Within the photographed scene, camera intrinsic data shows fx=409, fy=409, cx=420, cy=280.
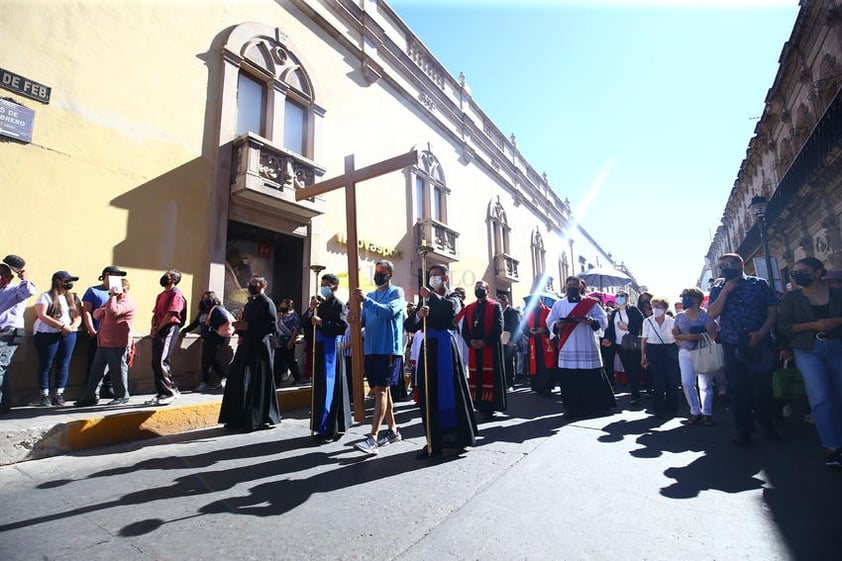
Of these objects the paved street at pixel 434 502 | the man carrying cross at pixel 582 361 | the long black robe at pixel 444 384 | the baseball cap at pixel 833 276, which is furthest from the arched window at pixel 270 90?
the baseball cap at pixel 833 276

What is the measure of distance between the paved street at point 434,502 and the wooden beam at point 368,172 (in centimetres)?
238

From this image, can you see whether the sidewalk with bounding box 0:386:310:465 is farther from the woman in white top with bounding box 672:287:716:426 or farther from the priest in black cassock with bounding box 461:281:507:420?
the woman in white top with bounding box 672:287:716:426

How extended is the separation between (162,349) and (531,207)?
2221 cm

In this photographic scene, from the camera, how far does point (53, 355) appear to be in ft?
16.7

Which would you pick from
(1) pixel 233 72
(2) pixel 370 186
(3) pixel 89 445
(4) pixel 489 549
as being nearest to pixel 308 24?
(1) pixel 233 72

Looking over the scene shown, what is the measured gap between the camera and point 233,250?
8898mm

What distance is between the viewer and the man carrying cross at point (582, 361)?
568cm

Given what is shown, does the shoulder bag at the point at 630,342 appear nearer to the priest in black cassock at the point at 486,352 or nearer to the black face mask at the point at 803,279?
the priest in black cassock at the point at 486,352

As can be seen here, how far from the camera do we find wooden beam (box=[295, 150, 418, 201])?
3994 mm

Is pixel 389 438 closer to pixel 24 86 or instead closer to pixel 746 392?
pixel 746 392

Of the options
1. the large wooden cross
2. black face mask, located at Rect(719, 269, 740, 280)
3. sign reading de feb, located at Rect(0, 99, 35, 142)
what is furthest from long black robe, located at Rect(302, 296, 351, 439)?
sign reading de feb, located at Rect(0, 99, 35, 142)

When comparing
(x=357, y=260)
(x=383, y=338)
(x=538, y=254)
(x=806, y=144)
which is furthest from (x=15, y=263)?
(x=538, y=254)

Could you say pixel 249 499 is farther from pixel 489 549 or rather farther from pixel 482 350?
pixel 482 350

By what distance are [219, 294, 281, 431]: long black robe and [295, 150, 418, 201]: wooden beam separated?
1.46 meters
